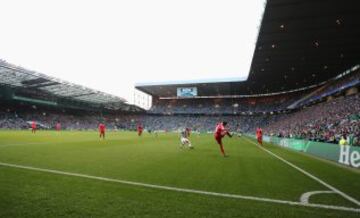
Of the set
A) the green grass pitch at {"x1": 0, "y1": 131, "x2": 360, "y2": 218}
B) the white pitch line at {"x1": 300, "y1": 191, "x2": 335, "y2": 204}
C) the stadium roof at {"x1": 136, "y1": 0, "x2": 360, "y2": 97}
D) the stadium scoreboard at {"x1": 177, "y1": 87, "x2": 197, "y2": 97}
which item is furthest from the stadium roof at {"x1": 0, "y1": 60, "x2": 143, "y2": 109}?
the white pitch line at {"x1": 300, "y1": 191, "x2": 335, "y2": 204}

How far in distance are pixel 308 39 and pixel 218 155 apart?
21.2 m

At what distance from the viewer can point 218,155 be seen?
1600 centimetres

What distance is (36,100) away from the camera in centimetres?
7156

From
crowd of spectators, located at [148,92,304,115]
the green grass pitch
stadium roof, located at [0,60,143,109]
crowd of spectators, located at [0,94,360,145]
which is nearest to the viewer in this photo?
the green grass pitch

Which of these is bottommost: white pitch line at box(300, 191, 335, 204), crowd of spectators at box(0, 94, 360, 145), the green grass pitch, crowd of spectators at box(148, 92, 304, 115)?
white pitch line at box(300, 191, 335, 204)

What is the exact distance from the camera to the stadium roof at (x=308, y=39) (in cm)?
2244

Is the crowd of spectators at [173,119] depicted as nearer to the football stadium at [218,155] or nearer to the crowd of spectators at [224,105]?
the football stadium at [218,155]

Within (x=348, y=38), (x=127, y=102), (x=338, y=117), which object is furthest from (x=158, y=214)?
(x=127, y=102)

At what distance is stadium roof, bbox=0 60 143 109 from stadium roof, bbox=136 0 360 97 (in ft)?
135

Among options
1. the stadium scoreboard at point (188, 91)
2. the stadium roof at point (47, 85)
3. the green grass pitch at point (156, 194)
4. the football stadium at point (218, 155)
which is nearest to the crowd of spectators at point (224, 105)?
the football stadium at point (218, 155)

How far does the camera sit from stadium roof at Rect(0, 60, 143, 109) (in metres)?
51.8

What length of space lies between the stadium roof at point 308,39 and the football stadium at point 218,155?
12cm

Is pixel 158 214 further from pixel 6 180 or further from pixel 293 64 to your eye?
pixel 293 64

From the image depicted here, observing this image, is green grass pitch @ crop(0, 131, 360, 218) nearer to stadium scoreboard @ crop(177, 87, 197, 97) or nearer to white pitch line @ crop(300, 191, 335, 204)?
white pitch line @ crop(300, 191, 335, 204)
